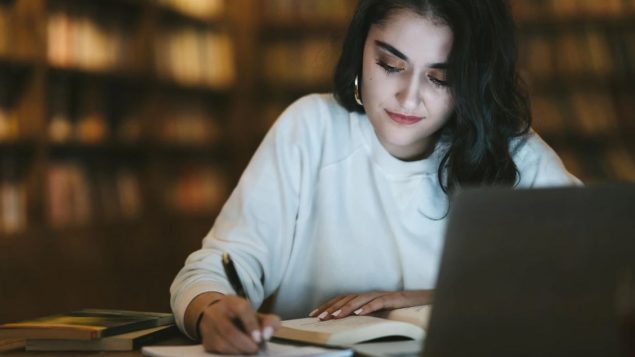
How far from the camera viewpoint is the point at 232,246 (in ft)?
5.21

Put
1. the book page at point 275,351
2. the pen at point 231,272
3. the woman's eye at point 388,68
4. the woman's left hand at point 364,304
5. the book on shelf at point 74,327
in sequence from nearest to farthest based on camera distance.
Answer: the book page at point 275,351, the book on shelf at point 74,327, the woman's left hand at point 364,304, the pen at point 231,272, the woman's eye at point 388,68

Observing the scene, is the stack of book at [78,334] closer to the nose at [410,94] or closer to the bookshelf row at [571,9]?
the nose at [410,94]

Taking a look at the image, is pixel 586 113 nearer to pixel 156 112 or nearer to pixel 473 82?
pixel 156 112

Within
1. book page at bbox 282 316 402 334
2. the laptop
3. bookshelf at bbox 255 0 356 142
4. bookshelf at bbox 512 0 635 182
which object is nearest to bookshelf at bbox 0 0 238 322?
bookshelf at bbox 255 0 356 142

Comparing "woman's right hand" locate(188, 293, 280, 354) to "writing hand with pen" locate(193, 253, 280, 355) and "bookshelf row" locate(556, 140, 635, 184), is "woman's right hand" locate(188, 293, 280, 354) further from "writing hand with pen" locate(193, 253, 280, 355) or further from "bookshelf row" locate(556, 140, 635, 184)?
"bookshelf row" locate(556, 140, 635, 184)

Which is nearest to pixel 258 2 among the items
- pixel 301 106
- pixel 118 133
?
pixel 118 133

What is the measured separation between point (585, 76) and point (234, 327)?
4.01m

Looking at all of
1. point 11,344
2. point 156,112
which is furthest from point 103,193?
point 11,344

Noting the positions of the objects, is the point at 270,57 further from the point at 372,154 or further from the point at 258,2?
the point at 372,154

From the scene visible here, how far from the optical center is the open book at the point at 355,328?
1173mm

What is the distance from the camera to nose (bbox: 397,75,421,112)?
1.57m

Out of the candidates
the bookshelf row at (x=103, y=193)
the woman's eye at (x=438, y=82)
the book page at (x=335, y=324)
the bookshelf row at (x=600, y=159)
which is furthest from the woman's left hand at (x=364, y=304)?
the bookshelf row at (x=600, y=159)

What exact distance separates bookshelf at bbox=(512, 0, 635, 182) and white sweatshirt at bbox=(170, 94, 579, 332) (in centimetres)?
313

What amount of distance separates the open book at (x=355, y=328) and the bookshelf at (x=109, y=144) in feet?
6.63
